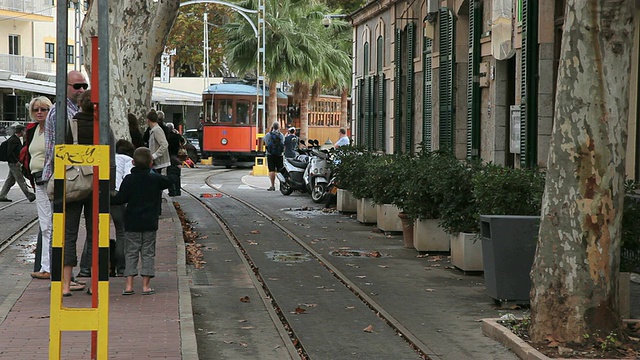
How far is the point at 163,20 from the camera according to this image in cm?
2045

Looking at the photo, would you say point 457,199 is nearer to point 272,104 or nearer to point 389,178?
point 389,178

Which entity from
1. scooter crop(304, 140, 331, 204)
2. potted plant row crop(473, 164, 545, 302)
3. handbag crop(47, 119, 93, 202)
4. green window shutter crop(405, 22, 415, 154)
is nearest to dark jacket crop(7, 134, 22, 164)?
scooter crop(304, 140, 331, 204)

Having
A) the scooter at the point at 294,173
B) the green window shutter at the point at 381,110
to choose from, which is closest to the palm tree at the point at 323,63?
the green window shutter at the point at 381,110

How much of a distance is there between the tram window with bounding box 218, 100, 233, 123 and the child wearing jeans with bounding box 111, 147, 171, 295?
37709mm

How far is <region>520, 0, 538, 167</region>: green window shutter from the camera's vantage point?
15969 millimetres

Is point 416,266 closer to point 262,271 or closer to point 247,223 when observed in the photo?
point 262,271

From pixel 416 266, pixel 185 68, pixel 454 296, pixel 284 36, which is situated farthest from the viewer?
pixel 185 68

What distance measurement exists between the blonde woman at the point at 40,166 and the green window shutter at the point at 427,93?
11.7 m

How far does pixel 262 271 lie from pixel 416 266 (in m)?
1.95

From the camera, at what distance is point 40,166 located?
11.3 metres

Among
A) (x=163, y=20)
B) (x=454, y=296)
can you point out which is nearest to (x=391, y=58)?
(x=163, y=20)

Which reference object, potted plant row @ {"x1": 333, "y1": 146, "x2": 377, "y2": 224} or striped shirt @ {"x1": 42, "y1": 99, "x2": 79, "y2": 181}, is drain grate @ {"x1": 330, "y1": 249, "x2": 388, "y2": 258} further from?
striped shirt @ {"x1": 42, "y1": 99, "x2": 79, "y2": 181}

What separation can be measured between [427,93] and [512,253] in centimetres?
1247

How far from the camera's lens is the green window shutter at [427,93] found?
2244 centimetres
